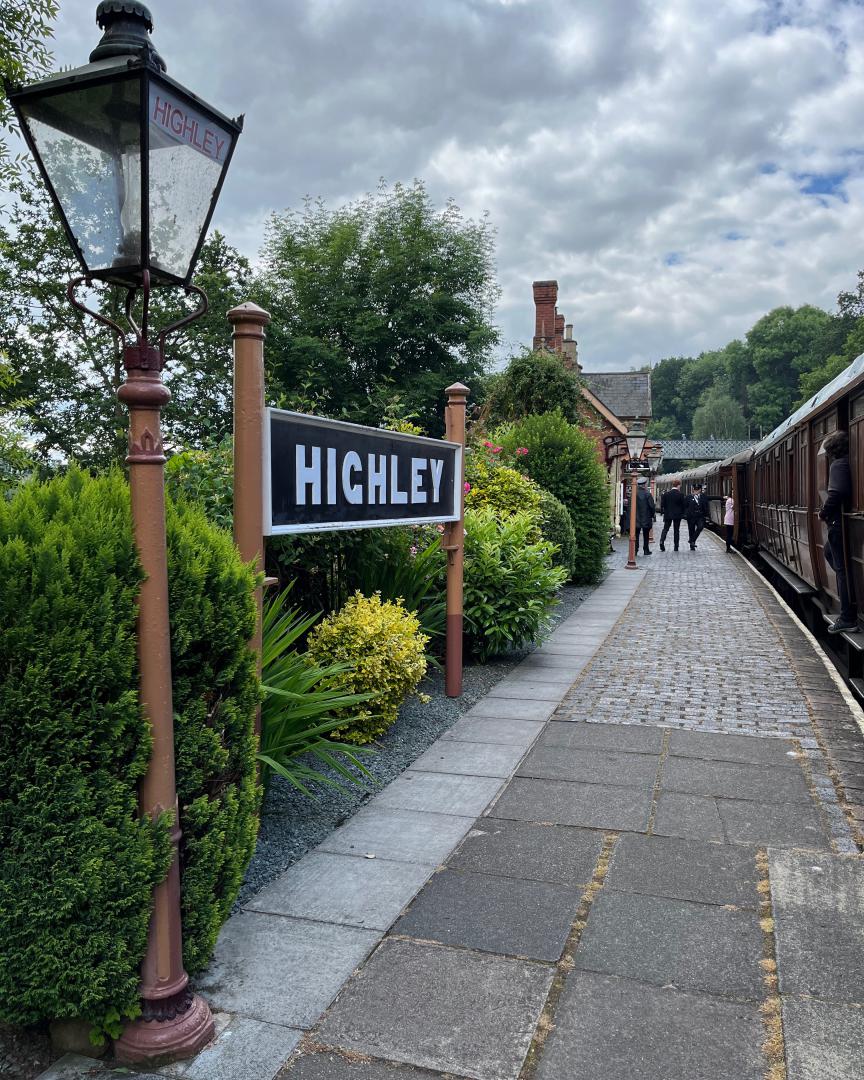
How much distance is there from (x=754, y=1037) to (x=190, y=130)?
10.5ft

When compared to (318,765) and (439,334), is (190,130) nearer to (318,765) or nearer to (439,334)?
(318,765)

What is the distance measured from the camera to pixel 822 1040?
252 centimetres

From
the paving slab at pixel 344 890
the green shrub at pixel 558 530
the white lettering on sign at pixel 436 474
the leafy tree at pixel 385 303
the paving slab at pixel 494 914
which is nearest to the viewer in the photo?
the paving slab at pixel 494 914

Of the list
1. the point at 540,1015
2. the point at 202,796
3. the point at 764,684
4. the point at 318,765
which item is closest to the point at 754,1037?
the point at 540,1015

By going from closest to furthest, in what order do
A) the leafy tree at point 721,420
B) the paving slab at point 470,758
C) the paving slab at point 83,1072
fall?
1. the paving slab at point 83,1072
2. the paving slab at point 470,758
3. the leafy tree at point 721,420

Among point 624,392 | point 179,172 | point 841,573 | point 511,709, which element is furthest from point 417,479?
point 624,392

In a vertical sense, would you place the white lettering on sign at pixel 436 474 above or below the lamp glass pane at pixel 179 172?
below

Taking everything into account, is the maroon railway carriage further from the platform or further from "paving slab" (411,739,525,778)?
"paving slab" (411,739,525,778)

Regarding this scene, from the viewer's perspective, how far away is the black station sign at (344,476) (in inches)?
154

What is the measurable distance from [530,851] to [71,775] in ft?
7.63

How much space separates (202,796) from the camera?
268 cm

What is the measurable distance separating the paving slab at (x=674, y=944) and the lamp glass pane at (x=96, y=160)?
2.81m

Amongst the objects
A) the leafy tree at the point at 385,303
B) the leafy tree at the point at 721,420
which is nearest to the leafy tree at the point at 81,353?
the leafy tree at the point at 385,303

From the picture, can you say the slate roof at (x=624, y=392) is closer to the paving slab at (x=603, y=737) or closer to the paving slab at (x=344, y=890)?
the paving slab at (x=603, y=737)
